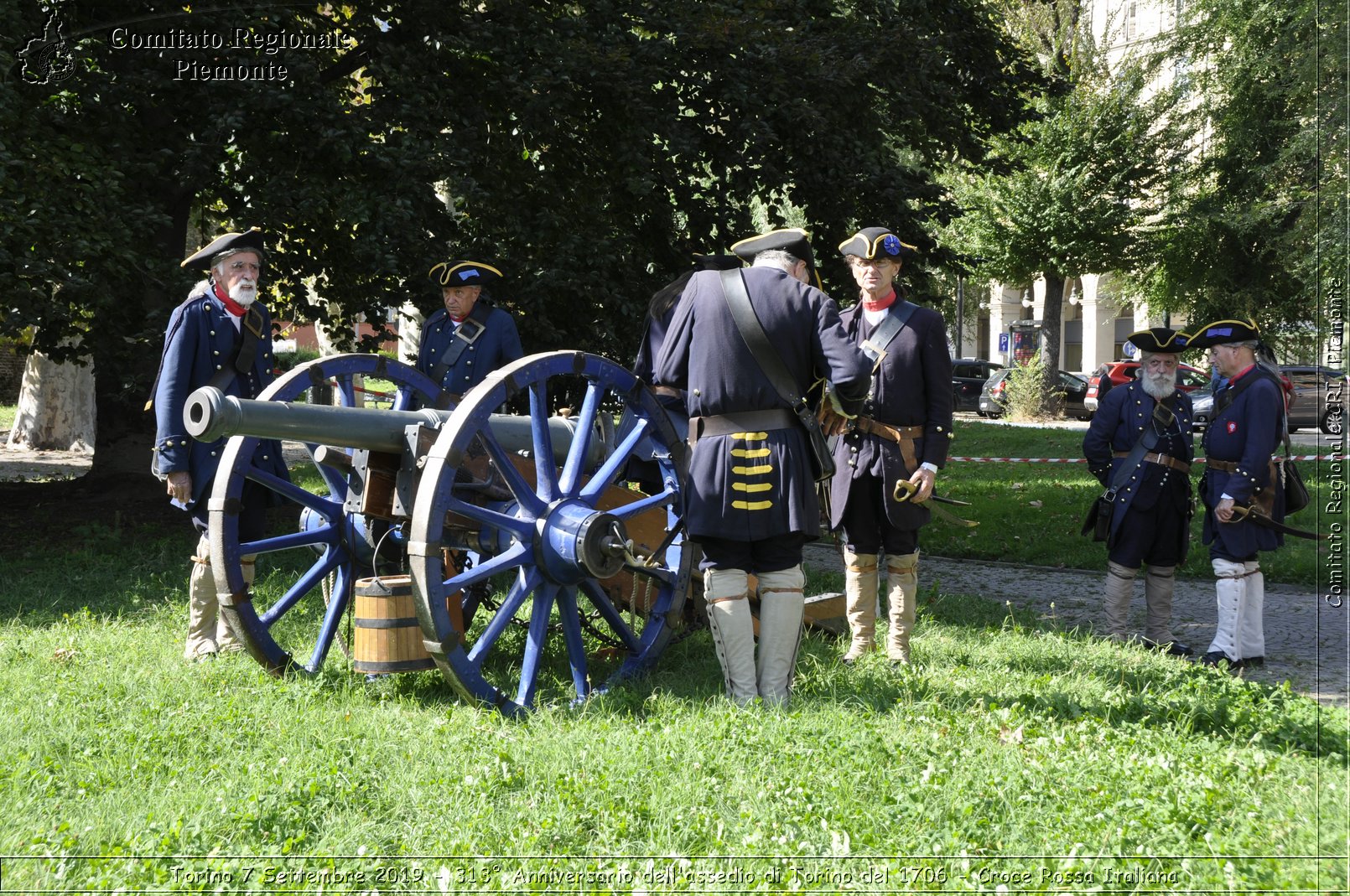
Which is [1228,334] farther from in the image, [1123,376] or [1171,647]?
[1123,376]

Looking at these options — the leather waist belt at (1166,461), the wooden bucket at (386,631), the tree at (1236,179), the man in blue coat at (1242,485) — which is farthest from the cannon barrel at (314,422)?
the tree at (1236,179)

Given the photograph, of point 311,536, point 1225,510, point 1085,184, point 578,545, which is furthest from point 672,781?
point 1085,184

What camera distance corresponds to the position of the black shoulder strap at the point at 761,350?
16.0 ft

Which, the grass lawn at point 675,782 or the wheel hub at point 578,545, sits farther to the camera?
the wheel hub at point 578,545

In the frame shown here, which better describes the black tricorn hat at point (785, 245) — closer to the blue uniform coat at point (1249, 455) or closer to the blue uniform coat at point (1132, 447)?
the blue uniform coat at point (1132, 447)

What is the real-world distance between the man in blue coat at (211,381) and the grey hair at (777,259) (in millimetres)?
2382

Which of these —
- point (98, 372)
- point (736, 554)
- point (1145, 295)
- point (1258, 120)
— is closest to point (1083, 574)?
point (736, 554)

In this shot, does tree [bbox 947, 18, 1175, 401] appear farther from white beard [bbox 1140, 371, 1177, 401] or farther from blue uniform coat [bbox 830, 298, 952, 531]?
blue uniform coat [bbox 830, 298, 952, 531]

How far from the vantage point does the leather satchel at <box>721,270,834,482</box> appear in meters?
4.89

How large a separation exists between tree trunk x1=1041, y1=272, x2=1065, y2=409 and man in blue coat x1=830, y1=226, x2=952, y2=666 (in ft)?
81.4

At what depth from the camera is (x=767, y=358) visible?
193 inches

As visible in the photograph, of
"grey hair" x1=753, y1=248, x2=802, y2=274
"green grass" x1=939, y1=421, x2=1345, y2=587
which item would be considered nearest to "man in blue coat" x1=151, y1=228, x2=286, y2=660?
"grey hair" x1=753, y1=248, x2=802, y2=274

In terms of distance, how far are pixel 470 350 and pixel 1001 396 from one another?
26319mm

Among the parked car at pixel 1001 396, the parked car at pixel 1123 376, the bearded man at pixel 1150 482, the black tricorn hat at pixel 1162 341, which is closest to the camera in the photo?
the bearded man at pixel 1150 482
